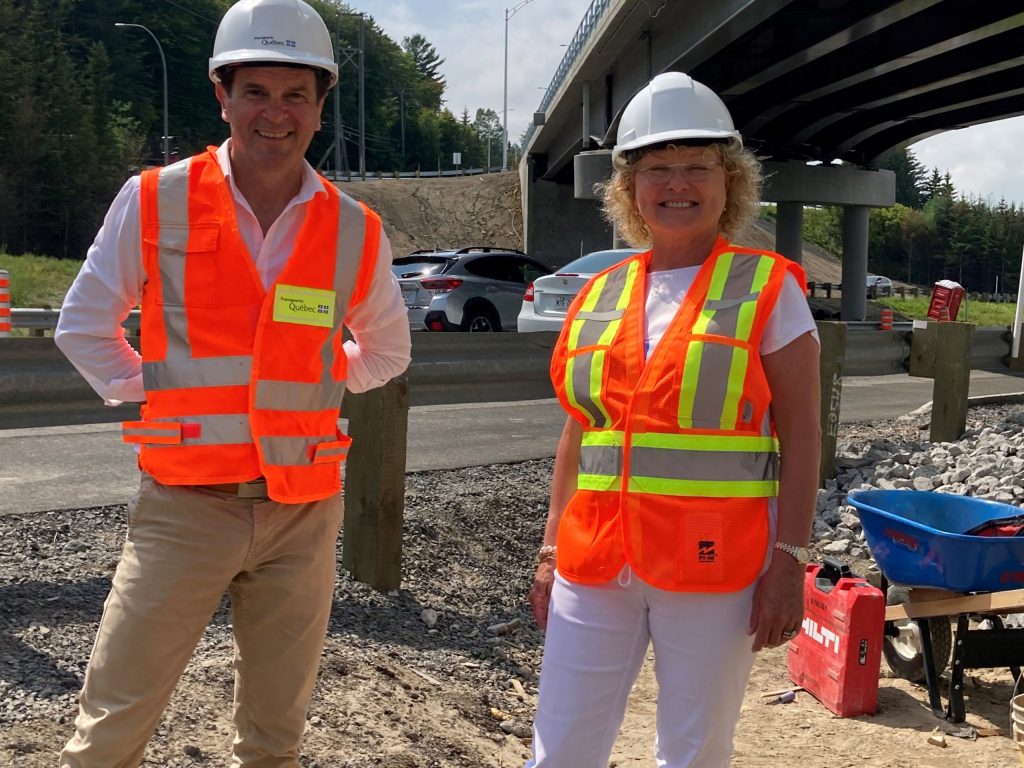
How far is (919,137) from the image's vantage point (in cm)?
4038

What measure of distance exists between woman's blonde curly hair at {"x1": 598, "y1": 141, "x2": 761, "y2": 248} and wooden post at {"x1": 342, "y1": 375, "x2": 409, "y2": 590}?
2255 mm

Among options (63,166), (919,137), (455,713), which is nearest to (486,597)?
(455,713)

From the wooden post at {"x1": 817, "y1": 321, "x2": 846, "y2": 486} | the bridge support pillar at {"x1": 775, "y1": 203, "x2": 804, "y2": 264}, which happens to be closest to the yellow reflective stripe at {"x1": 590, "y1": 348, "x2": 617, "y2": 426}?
the wooden post at {"x1": 817, "y1": 321, "x2": 846, "y2": 486}

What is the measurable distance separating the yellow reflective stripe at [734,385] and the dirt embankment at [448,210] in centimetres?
5256

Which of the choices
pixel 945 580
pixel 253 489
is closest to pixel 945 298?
pixel 945 580

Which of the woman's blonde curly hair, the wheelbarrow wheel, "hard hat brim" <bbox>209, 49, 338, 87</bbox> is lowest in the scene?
the wheelbarrow wheel

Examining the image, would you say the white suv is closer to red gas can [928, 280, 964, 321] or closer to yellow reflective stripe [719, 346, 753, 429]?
red gas can [928, 280, 964, 321]

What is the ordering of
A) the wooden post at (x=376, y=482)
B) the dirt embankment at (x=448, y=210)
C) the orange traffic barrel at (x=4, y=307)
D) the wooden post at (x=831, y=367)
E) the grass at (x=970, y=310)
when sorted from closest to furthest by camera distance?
the wooden post at (x=376, y=482) < the wooden post at (x=831, y=367) < the orange traffic barrel at (x=4, y=307) < the dirt embankment at (x=448, y=210) < the grass at (x=970, y=310)

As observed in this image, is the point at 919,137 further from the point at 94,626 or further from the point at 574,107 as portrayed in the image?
the point at 94,626

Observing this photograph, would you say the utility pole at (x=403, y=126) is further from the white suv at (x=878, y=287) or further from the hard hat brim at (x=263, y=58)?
the hard hat brim at (x=263, y=58)

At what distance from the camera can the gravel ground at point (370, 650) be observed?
11.8 feet

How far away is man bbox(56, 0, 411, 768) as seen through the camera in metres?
2.47

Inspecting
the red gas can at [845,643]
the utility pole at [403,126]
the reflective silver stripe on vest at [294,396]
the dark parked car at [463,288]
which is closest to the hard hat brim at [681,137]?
the reflective silver stripe on vest at [294,396]

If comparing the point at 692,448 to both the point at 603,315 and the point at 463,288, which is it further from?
the point at 463,288
